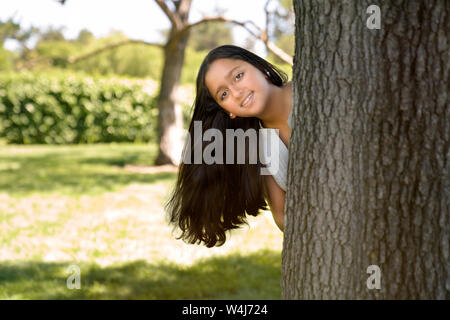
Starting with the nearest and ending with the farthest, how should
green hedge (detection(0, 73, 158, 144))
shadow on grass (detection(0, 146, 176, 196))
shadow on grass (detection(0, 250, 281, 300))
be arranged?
shadow on grass (detection(0, 250, 281, 300)) → shadow on grass (detection(0, 146, 176, 196)) → green hedge (detection(0, 73, 158, 144))

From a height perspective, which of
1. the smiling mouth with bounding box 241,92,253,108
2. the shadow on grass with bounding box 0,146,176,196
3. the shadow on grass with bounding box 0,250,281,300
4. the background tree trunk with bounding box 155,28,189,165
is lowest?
the shadow on grass with bounding box 0,250,281,300

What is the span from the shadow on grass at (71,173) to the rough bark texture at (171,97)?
0.81 meters

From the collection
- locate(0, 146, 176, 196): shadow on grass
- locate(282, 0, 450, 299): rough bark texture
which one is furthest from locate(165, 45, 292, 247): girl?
locate(0, 146, 176, 196): shadow on grass

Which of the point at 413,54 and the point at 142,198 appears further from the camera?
the point at 142,198

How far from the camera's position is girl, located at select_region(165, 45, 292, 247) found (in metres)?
2.35

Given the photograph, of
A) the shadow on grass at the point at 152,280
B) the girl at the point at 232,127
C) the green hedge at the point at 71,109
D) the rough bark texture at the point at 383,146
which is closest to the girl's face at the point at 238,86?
the girl at the point at 232,127

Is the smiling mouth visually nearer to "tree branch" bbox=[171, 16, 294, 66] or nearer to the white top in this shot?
the white top

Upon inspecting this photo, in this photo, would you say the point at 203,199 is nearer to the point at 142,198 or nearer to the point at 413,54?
the point at 413,54

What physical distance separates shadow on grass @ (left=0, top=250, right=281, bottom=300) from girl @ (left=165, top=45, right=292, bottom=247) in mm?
1225

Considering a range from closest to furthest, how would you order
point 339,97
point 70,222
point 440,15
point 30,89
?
point 440,15
point 339,97
point 70,222
point 30,89

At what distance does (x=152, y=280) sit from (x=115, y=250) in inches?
36.0
